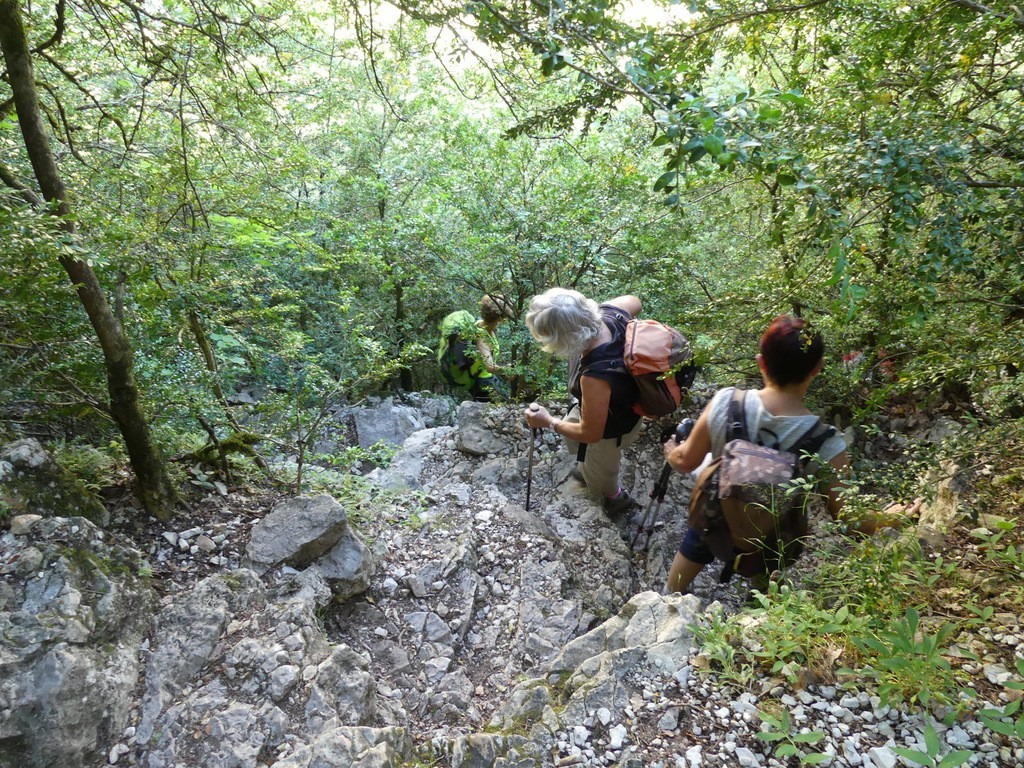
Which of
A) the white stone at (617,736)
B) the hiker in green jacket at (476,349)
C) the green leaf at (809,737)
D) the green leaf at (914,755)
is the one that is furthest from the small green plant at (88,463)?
the green leaf at (914,755)

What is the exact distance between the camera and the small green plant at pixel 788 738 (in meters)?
1.66

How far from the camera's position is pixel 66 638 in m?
2.17

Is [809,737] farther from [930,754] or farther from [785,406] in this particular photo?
[785,406]

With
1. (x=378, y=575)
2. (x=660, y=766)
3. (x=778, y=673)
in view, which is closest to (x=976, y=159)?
(x=778, y=673)

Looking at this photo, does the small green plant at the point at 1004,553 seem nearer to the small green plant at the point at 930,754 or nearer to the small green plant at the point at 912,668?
the small green plant at the point at 912,668

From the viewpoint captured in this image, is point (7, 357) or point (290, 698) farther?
point (7, 357)

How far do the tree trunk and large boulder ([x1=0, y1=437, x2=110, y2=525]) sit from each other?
293mm

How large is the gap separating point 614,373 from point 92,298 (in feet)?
9.64

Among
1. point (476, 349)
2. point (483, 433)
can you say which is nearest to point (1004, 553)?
point (483, 433)

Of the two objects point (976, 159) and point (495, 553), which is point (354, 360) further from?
point (976, 159)

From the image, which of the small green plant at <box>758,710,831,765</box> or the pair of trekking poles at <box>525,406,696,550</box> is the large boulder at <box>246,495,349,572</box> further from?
the small green plant at <box>758,710,831,765</box>

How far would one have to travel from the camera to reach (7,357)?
2.79 meters

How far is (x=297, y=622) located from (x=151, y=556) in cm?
98

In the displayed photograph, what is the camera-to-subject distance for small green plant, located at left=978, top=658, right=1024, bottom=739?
1454 mm
